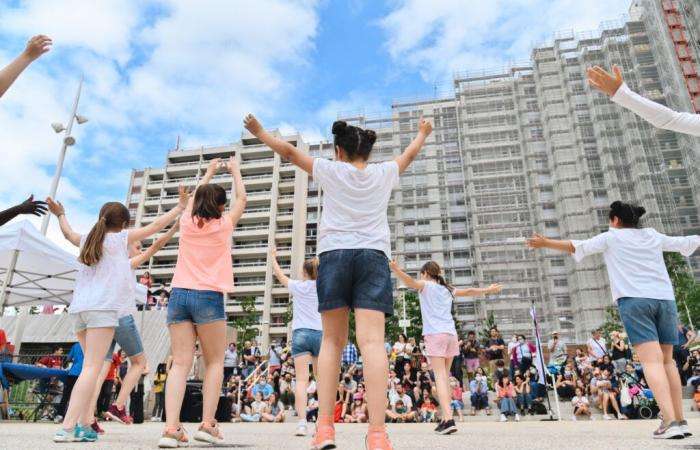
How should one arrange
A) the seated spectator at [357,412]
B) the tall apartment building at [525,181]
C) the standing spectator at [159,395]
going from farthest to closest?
the tall apartment building at [525,181] < the seated spectator at [357,412] < the standing spectator at [159,395]

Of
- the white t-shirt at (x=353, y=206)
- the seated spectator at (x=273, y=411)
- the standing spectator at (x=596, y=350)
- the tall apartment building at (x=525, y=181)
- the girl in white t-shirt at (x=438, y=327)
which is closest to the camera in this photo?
the white t-shirt at (x=353, y=206)

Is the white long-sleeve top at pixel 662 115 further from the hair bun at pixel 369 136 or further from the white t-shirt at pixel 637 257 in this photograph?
the hair bun at pixel 369 136

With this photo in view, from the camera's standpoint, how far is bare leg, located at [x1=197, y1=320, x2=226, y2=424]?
3535 millimetres

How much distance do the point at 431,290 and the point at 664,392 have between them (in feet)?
8.69

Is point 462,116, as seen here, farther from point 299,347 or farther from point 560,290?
point 299,347

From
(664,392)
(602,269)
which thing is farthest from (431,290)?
(602,269)

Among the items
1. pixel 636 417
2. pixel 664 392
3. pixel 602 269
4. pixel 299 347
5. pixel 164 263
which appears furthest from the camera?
pixel 164 263

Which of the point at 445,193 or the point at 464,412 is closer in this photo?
the point at 464,412

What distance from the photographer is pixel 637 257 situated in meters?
4.19

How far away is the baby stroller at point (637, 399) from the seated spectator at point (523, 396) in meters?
2.06

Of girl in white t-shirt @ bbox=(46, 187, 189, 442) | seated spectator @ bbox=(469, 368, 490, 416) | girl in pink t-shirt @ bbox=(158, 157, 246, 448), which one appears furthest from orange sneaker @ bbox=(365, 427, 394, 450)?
seated spectator @ bbox=(469, 368, 490, 416)

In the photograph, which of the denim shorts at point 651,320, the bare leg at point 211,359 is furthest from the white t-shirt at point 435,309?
the bare leg at point 211,359

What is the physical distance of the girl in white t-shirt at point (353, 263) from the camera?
2598 mm

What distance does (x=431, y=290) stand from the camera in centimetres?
591
